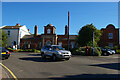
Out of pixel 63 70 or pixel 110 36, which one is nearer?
pixel 63 70

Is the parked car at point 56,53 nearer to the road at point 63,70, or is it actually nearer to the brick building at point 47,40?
the road at point 63,70

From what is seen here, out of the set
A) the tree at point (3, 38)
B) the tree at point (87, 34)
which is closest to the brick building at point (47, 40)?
the tree at point (3, 38)

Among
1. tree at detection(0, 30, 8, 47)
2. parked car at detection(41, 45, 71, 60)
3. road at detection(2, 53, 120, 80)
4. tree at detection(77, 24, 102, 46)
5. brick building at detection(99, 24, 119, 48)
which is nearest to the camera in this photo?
road at detection(2, 53, 120, 80)

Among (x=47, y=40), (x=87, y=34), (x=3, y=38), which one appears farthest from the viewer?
(x=3, y=38)

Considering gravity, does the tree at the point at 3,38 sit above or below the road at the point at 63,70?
above

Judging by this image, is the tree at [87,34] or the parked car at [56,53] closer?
the parked car at [56,53]

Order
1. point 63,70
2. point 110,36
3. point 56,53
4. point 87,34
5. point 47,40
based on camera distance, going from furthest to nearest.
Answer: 1. point 110,36
2. point 47,40
3. point 87,34
4. point 56,53
5. point 63,70

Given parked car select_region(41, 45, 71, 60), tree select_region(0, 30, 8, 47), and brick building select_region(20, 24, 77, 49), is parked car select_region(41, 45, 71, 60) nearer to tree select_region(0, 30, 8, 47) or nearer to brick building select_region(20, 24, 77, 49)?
brick building select_region(20, 24, 77, 49)

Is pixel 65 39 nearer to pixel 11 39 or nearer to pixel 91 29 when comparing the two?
pixel 91 29

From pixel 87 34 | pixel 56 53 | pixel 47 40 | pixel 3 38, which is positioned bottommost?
pixel 56 53

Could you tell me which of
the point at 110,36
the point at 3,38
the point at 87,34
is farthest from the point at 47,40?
the point at 110,36

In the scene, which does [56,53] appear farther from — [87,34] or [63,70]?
[87,34]

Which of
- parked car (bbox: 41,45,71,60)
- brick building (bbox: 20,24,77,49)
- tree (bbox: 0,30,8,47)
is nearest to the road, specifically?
parked car (bbox: 41,45,71,60)

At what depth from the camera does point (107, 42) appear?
132ft
